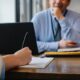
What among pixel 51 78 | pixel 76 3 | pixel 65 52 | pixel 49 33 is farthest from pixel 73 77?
pixel 76 3

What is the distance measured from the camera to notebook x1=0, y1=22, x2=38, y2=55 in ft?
4.98

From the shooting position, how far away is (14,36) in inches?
60.4

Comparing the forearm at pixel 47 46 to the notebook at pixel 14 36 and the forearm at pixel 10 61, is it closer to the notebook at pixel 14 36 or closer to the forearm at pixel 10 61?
the notebook at pixel 14 36

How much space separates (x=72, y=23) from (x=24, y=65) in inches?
56.1

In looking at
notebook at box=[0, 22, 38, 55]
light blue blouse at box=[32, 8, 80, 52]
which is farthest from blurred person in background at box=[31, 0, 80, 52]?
notebook at box=[0, 22, 38, 55]

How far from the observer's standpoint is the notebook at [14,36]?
4.98 ft

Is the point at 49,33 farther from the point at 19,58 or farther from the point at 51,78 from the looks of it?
the point at 51,78

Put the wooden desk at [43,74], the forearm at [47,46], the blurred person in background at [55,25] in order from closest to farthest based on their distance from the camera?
1. the wooden desk at [43,74]
2. the forearm at [47,46]
3. the blurred person in background at [55,25]

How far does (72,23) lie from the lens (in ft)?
8.11

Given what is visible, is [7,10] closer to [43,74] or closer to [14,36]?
[14,36]

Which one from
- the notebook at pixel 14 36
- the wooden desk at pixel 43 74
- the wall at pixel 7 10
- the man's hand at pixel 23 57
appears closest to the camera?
the wooden desk at pixel 43 74

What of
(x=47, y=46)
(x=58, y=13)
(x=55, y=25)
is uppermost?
(x=58, y=13)

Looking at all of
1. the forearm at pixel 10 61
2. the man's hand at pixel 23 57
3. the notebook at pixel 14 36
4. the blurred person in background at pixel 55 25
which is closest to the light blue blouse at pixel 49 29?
the blurred person in background at pixel 55 25

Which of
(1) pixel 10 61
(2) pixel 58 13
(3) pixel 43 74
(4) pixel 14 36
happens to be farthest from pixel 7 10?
(3) pixel 43 74
